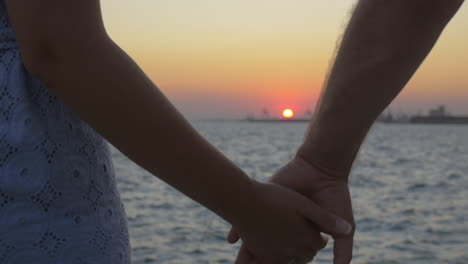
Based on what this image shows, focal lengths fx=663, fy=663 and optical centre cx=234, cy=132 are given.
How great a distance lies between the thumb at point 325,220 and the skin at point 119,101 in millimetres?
200

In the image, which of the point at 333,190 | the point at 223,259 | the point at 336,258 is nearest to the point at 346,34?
the point at 333,190

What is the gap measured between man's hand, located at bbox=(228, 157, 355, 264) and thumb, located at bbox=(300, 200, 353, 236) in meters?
0.03

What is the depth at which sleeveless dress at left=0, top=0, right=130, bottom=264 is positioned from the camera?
38.1 inches

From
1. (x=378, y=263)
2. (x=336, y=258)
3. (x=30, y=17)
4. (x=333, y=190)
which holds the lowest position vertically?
(x=378, y=263)

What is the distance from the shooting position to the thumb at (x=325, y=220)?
138 centimetres

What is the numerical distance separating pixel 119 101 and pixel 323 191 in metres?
0.76

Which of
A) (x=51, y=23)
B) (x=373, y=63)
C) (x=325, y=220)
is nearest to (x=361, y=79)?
(x=373, y=63)

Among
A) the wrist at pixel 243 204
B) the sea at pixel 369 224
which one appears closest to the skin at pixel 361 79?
the wrist at pixel 243 204

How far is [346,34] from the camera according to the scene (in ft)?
5.24

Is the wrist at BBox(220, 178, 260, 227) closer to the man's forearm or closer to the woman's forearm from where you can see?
the woman's forearm

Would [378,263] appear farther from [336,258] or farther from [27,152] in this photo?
[27,152]

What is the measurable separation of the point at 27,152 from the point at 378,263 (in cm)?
760

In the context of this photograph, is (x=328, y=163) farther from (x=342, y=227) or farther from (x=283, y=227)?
(x=283, y=227)

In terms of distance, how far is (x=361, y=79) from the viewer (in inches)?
59.6
